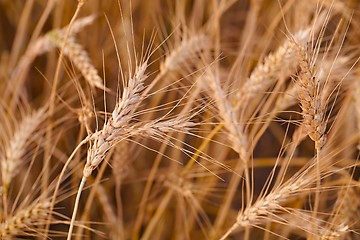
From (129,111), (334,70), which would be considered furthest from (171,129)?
(334,70)

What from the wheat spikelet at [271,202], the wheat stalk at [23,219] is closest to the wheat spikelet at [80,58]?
the wheat stalk at [23,219]

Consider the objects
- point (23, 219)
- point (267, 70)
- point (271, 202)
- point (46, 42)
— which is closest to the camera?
point (271, 202)

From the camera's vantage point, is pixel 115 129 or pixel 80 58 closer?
pixel 115 129

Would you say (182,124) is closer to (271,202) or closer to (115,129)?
(115,129)

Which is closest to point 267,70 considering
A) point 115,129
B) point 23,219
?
point 115,129

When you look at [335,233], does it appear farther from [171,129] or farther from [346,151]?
[346,151]

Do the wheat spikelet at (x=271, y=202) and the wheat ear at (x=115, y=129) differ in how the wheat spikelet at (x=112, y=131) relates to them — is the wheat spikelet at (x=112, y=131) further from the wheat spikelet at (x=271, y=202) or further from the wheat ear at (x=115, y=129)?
the wheat spikelet at (x=271, y=202)

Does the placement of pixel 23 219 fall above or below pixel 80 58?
below

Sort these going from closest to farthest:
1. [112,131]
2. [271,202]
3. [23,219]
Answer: [112,131] → [271,202] → [23,219]
